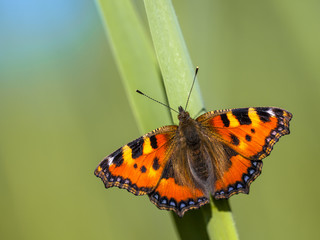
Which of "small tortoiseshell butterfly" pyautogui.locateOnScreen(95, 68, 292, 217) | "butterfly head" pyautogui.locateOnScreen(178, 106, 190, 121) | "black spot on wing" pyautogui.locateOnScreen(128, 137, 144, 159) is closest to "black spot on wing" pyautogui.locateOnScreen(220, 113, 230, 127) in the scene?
"small tortoiseshell butterfly" pyautogui.locateOnScreen(95, 68, 292, 217)

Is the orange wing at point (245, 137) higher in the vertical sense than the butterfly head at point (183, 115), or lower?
lower

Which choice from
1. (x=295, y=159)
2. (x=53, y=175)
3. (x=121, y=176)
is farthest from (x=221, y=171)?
(x=53, y=175)

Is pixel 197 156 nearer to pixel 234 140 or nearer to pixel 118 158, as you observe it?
pixel 234 140

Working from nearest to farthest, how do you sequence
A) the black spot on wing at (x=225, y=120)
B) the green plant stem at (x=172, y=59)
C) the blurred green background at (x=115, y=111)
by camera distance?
the green plant stem at (x=172, y=59) < the black spot on wing at (x=225, y=120) < the blurred green background at (x=115, y=111)

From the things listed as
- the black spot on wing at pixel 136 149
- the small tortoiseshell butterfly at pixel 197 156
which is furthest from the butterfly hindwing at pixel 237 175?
the black spot on wing at pixel 136 149

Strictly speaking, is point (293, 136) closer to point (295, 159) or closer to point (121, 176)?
point (295, 159)

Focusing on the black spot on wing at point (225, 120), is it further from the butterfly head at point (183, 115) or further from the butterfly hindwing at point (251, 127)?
the butterfly head at point (183, 115)

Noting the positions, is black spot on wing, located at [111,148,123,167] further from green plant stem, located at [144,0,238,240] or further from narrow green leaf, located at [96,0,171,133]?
green plant stem, located at [144,0,238,240]
